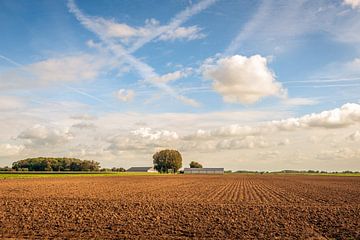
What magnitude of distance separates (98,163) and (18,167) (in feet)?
111

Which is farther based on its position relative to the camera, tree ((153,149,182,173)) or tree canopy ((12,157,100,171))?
tree ((153,149,182,173))

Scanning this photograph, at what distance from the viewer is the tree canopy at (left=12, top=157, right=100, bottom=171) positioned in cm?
16212

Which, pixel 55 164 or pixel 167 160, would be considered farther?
pixel 167 160

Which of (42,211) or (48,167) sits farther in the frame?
(48,167)

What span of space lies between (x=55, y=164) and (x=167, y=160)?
50.2m

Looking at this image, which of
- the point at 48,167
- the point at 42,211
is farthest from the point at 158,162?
the point at 42,211

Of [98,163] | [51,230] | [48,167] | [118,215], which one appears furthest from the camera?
[98,163]

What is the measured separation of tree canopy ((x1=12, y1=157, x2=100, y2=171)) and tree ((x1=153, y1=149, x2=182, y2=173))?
2844 cm

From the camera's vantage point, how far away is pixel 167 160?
18412cm

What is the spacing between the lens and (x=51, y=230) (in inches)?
677

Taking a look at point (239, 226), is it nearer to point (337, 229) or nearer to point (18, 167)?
point (337, 229)

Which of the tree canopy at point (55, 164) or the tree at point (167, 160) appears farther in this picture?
the tree at point (167, 160)

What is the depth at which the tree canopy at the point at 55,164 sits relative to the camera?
532 feet

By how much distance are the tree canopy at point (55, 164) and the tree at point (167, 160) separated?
28.4 metres
